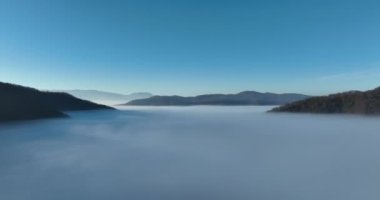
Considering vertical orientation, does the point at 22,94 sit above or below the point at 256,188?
above

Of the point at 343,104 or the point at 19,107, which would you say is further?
the point at 343,104

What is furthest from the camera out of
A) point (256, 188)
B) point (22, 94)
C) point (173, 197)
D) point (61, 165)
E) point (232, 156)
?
point (22, 94)

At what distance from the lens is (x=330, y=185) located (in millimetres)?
12109

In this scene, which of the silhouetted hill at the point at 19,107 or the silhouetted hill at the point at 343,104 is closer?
the silhouetted hill at the point at 19,107

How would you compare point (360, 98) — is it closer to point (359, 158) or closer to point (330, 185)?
point (359, 158)

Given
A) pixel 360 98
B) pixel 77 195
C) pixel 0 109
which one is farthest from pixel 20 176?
pixel 360 98

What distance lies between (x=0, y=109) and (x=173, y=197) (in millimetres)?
54223

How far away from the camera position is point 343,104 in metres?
75.4

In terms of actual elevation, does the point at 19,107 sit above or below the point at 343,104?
below

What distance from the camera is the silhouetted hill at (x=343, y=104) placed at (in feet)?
228

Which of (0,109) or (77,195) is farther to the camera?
(0,109)

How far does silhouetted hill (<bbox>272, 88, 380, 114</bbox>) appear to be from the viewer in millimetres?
69500

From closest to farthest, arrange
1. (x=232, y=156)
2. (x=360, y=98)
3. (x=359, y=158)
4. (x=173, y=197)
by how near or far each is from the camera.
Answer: (x=173, y=197), (x=359, y=158), (x=232, y=156), (x=360, y=98)

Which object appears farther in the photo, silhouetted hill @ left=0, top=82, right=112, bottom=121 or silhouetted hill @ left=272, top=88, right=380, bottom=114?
silhouetted hill @ left=272, top=88, right=380, bottom=114
